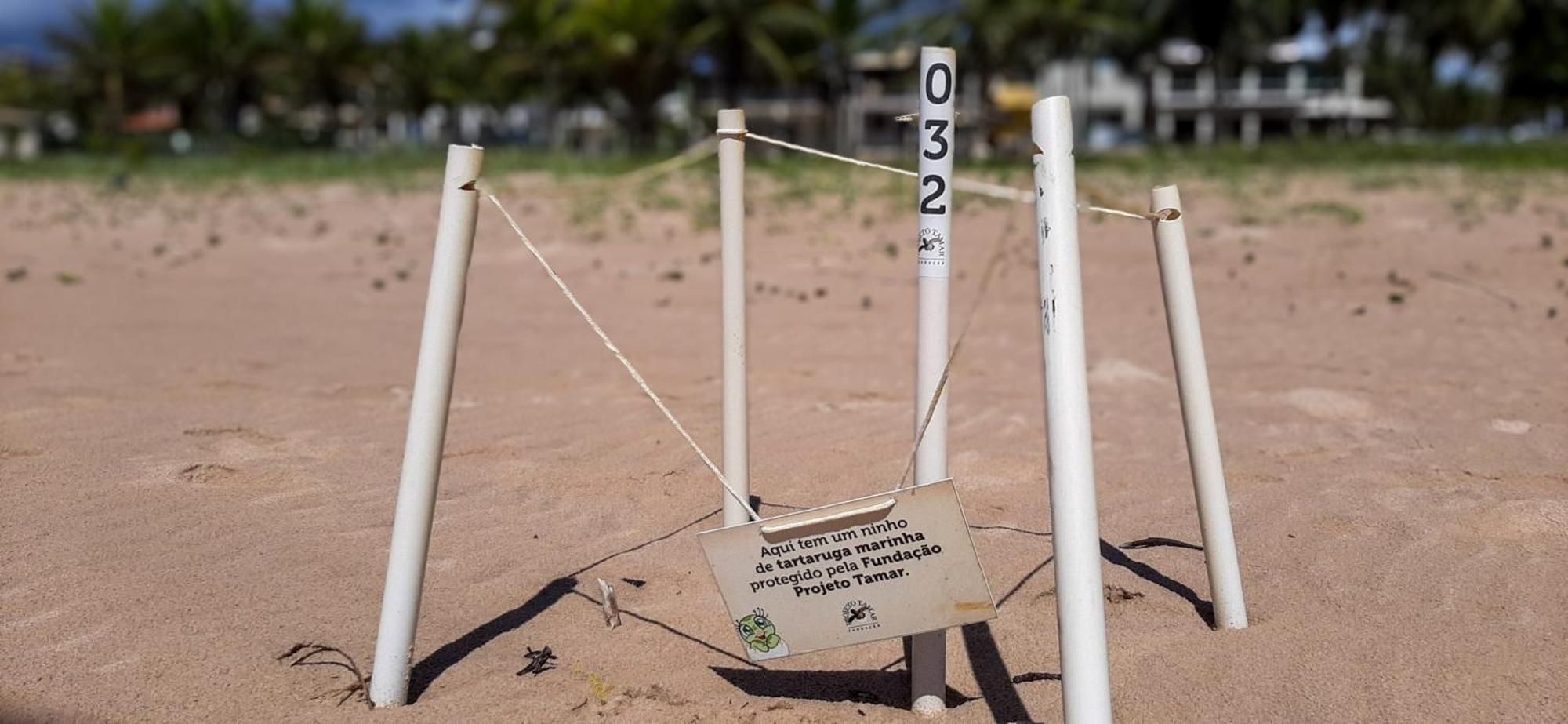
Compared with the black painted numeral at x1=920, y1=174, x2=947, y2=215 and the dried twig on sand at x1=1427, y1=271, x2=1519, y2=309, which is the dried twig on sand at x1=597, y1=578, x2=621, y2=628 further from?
the dried twig on sand at x1=1427, y1=271, x2=1519, y2=309

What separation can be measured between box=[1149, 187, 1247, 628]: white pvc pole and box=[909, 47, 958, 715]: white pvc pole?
2.27 ft

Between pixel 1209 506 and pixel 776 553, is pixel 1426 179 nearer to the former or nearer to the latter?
pixel 1209 506

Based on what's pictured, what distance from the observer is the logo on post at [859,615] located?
2.96 m

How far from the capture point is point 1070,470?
263cm

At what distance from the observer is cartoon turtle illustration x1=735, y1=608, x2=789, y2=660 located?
303 centimetres

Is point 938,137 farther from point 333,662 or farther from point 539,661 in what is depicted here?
point 333,662

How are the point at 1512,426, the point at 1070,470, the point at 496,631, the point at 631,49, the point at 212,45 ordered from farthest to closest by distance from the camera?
1. the point at 212,45
2. the point at 631,49
3. the point at 1512,426
4. the point at 496,631
5. the point at 1070,470

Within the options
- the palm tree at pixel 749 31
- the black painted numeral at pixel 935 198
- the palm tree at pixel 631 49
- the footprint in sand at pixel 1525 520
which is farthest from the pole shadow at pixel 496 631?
the palm tree at pixel 749 31

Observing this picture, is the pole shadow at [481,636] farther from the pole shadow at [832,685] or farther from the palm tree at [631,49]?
the palm tree at [631,49]

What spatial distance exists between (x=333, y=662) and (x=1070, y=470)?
186cm

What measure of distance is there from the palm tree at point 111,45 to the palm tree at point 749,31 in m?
17.9

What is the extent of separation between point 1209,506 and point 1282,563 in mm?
674

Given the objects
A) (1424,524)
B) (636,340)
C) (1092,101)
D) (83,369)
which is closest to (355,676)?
(1424,524)

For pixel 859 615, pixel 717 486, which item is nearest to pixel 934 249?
pixel 859 615
